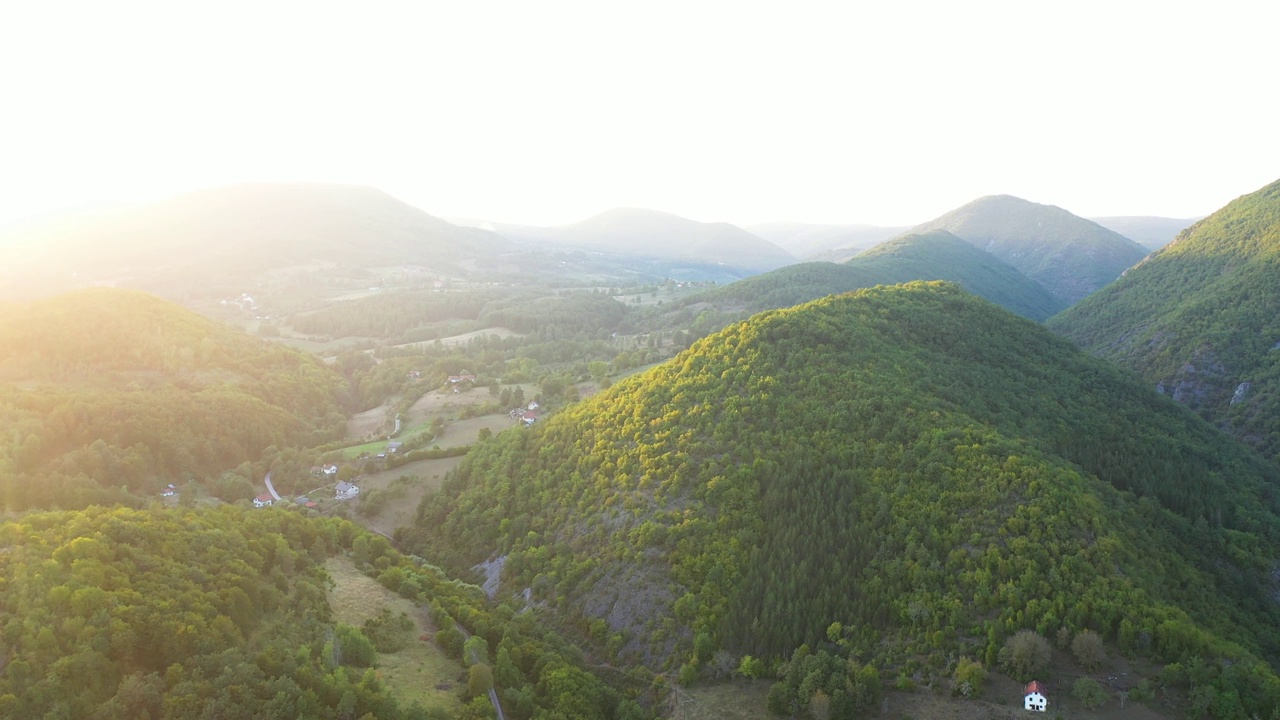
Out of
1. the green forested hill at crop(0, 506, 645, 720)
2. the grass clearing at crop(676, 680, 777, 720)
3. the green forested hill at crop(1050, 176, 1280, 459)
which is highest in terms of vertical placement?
the green forested hill at crop(1050, 176, 1280, 459)

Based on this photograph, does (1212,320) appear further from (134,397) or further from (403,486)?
(134,397)

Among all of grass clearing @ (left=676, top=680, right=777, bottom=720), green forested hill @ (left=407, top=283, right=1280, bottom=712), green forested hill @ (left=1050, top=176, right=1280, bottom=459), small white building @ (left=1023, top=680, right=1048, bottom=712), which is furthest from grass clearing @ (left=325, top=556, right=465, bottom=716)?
green forested hill @ (left=1050, top=176, right=1280, bottom=459)

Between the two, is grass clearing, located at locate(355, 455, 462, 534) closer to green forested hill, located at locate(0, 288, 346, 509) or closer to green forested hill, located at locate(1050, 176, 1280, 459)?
green forested hill, located at locate(0, 288, 346, 509)

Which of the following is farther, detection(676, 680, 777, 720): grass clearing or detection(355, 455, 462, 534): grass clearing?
detection(355, 455, 462, 534): grass clearing

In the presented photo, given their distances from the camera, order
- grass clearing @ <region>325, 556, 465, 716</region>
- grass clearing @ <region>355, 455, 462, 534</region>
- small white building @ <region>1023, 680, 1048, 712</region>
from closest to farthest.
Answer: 1. small white building @ <region>1023, 680, 1048, 712</region>
2. grass clearing @ <region>325, 556, 465, 716</region>
3. grass clearing @ <region>355, 455, 462, 534</region>

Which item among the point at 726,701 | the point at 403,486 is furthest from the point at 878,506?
the point at 403,486

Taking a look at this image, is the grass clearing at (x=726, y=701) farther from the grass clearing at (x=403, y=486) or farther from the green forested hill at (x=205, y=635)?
the grass clearing at (x=403, y=486)

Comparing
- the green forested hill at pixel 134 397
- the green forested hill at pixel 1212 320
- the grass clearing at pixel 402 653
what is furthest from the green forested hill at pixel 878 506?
the green forested hill at pixel 134 397
